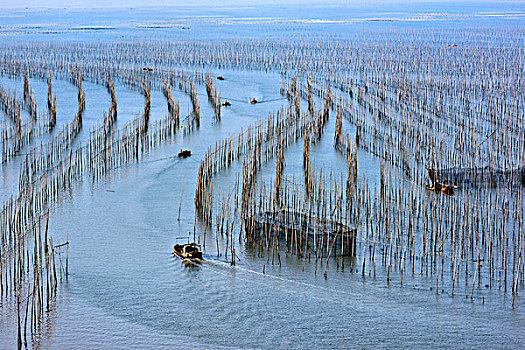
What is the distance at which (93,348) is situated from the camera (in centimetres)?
439

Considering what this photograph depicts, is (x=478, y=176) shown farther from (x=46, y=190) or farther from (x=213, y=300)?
(x=46, y=190)

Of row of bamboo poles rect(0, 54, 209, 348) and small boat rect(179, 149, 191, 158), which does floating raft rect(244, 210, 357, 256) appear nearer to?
row of bamboo poles rect(0, 54, 209, 348)

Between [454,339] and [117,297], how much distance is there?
2426mm

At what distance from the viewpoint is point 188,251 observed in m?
5.80

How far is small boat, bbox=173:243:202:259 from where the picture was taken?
5.77 metres

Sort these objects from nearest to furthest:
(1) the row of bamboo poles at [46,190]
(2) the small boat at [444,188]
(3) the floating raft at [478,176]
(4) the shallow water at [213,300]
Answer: (4) the shallow water at [213,300] → (1) the row of bamboo poles at [46,190] → (2) the small boat at [444,188] → (3) the floating raft at [478,176]

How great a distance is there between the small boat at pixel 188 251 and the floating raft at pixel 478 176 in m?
3.06

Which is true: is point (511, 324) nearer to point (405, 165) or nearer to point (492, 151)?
point (405, 165)

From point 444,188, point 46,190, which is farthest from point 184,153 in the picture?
point 444,188

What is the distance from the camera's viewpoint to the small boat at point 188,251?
5.77m

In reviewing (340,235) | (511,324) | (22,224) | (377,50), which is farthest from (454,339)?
(377,50)

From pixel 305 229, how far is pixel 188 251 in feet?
3.33

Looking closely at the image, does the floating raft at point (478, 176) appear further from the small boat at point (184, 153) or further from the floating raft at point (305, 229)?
the small boat at point (184, 153)

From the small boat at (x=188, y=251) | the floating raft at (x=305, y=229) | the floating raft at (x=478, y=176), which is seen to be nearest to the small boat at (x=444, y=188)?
the floating raft at (x=478, y=176)
